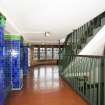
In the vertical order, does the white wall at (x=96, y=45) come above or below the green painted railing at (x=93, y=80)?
above

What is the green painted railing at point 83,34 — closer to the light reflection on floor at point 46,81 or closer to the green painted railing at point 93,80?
the green painted railing at point 93,80

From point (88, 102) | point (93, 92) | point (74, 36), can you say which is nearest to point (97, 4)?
point (93, 92)

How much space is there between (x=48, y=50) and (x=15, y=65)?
11.1 meters

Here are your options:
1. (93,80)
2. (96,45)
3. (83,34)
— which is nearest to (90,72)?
(93,80)

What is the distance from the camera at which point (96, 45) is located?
17.1ft

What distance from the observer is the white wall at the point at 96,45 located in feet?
14.9

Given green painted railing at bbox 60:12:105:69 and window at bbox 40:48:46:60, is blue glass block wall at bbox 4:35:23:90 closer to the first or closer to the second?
green painted railing at bbox 60:12:105:69

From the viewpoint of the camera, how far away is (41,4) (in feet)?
8.25

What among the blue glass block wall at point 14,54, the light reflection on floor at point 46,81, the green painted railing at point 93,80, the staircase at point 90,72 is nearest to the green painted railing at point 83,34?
the staircase at point 90,72

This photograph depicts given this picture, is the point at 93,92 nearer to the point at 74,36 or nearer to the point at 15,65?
the point at 15,65

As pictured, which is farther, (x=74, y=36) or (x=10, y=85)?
(x=74, y=36)

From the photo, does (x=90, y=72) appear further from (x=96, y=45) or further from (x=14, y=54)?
(x=14, y=54)

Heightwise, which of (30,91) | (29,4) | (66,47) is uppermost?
(29,4)

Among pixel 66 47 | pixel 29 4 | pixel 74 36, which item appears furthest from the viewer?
pixel 66 47
